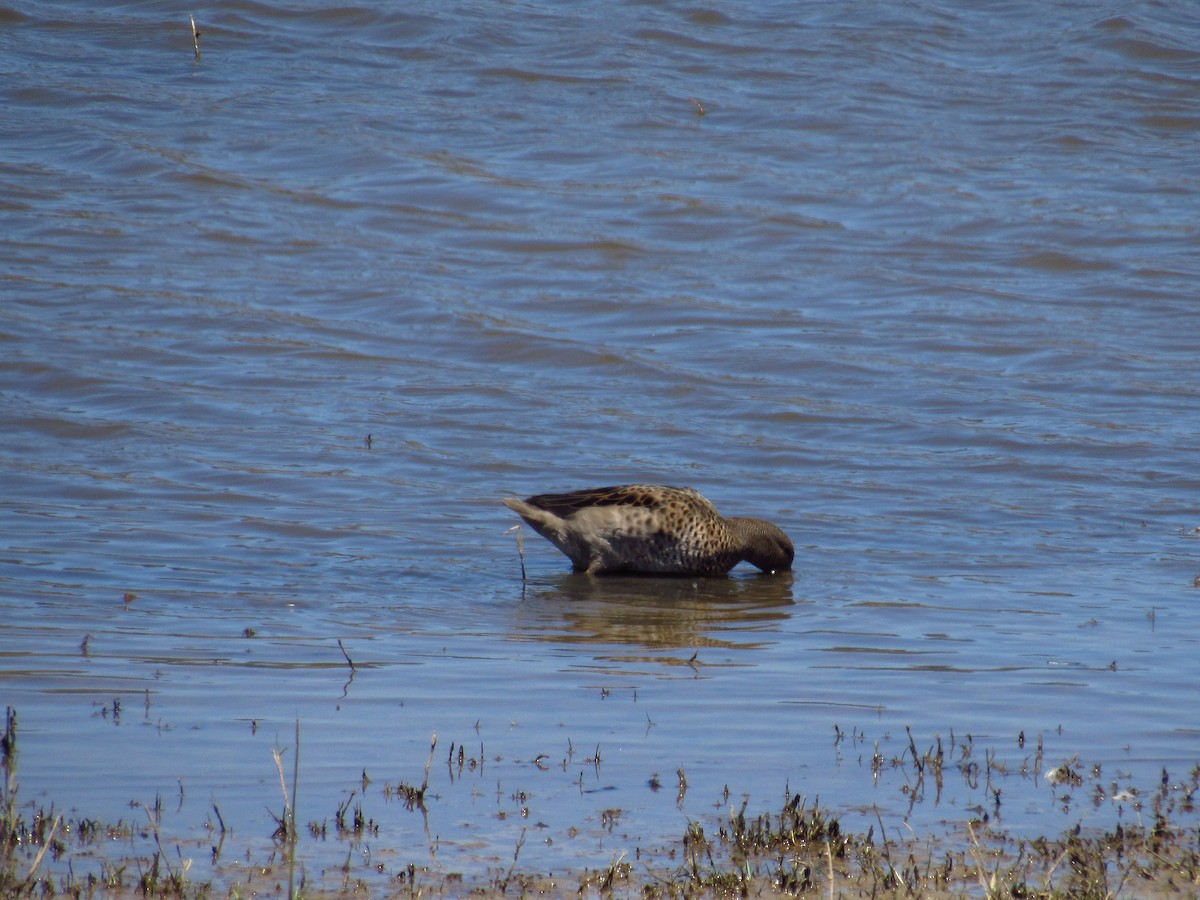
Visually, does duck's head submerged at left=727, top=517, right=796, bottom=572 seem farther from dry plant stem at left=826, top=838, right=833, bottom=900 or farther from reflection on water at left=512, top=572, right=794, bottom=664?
dry plant stem at left=826, top=838, right=833, bottom=900

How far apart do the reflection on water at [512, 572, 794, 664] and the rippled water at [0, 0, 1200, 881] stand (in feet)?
0.14

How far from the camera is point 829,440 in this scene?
34.6 ft

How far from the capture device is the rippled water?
480cm

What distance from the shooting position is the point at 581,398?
37.3 feet

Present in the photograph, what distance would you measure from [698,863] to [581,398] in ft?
25.3

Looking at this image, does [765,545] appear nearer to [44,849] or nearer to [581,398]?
[581,398]

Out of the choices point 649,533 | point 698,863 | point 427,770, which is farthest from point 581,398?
point 698,863

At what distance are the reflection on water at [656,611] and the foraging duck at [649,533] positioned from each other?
0.09 m

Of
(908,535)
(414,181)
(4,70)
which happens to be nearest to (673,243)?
(414,181)

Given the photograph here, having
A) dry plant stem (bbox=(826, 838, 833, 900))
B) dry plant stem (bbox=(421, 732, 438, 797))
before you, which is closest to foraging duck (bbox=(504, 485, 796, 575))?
dry plant stem (bbox=(421, 732, 438, 797))

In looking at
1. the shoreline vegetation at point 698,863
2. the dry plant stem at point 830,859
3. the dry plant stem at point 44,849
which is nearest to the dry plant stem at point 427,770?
the shoreline vegetation at point 698,863

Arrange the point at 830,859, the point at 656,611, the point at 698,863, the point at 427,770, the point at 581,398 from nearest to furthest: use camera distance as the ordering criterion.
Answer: the point at 830,859 → the point at 698,863 → the point at 427,770 → the point at 656,611 → the point at 581,398

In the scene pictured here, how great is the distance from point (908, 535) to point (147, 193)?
32.3 ft

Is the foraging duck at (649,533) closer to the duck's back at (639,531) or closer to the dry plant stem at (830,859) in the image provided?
the duck's back at (639,531)
